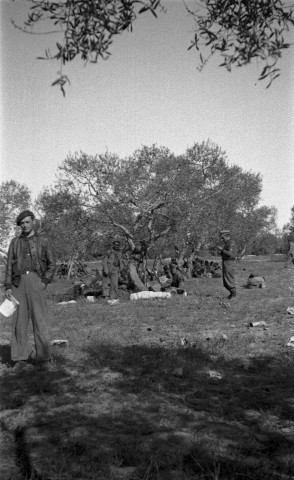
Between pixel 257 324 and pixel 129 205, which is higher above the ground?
pixel 129 205

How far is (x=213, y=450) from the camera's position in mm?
3562

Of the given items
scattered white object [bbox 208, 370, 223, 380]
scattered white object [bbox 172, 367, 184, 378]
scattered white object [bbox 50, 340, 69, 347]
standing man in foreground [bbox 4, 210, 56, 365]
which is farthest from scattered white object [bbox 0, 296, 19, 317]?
scattered white object [bbox 208, 370, 223, 380]

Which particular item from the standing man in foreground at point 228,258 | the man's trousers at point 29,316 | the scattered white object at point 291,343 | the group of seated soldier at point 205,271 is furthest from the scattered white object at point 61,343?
the group of seated soldier at point 205,271

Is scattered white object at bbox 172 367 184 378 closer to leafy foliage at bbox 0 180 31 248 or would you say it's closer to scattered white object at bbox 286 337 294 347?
scattered white object at bbox 286 337 294 347

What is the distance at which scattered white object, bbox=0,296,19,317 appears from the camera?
6502 millimetres

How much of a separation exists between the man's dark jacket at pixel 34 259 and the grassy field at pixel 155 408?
1.32 m

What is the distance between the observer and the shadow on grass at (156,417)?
3.36 meters

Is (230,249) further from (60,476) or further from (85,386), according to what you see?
(60,476)

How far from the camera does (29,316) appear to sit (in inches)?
270

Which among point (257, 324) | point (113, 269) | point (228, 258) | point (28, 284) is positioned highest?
point (228, 258)

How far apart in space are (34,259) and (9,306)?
2.65 ft

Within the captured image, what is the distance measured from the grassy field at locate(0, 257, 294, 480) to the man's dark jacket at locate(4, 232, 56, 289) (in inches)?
52.0

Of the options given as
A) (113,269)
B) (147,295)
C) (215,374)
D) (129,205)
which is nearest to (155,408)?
(215,374)

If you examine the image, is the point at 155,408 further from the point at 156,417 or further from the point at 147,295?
the point at 147,295
